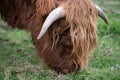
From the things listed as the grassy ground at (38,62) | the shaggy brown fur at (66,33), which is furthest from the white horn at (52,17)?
the grassy ground at (38,62)

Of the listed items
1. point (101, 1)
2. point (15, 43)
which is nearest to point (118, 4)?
point (101, 1)

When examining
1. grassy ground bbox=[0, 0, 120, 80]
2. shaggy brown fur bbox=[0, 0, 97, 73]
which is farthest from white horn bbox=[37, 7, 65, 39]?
grassy ground bbox=[0, 0, 120, 80]

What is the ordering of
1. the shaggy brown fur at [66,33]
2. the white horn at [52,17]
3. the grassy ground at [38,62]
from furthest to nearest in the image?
1. the grassy ground at [38,62]
2. the shaggy brown fur at [66,33]
3. the white horn at [52,17]

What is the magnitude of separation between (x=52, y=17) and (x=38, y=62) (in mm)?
1414

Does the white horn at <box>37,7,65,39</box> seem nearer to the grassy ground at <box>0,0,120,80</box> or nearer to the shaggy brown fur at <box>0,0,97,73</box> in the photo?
the shaggy brown fur at <box>0,0,97,73</box>

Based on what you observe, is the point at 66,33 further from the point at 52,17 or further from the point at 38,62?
the point at 38,62

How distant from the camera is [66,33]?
4.74 metres

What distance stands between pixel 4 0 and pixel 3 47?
1.37 meters

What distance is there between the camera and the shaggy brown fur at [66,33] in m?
4.70

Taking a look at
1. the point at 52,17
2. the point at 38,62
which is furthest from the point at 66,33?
the point at 38,62

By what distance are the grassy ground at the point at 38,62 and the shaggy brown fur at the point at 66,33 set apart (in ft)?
0.86

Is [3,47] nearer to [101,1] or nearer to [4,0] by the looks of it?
[4,0]

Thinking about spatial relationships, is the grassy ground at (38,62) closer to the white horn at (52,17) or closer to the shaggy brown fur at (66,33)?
the shaggy brown fur at (66,33)

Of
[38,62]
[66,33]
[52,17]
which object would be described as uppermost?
[52,17]
